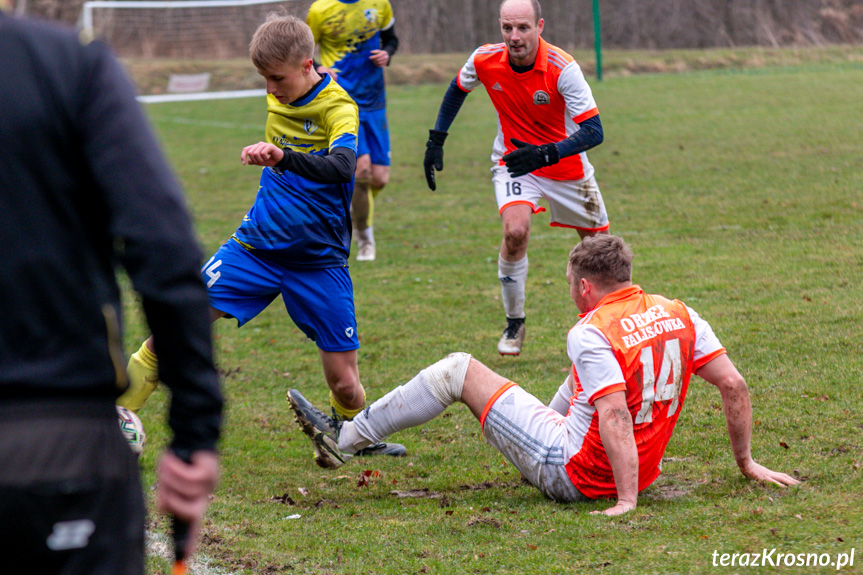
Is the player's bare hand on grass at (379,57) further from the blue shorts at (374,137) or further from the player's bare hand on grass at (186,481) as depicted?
the player's bare hand on grass at (186,481)

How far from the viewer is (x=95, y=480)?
1490 millimetres

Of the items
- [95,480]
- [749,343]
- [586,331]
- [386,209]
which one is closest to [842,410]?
[749,343]

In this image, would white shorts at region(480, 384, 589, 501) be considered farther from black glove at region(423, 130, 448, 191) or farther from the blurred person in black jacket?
black glove at region(423, 130, 448, 191)

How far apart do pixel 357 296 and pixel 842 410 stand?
4.64 metres

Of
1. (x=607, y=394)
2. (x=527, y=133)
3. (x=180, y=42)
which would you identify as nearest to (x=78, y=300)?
(x=607, y=394)

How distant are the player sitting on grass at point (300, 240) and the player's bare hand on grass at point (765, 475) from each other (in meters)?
1.93

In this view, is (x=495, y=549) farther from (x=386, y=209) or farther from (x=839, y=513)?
(x=386, y=209)

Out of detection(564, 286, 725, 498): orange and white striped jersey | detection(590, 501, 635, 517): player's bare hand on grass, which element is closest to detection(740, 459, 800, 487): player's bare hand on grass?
detection(564, 286, 725, 498): orange and white striped jersey

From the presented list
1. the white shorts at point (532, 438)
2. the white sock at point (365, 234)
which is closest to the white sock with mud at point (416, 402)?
the white shorts at point (532, 438)

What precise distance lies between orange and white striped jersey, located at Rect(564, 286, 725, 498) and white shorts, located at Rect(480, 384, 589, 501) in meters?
0.05

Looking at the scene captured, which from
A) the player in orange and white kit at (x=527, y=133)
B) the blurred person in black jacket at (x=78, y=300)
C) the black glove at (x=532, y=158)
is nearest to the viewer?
the blurred person in black jacket at (x=78, y=300)

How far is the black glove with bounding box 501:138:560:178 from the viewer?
5566mm

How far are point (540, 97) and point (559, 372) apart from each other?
1851mm

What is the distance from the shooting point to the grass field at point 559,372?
10.7 ft
